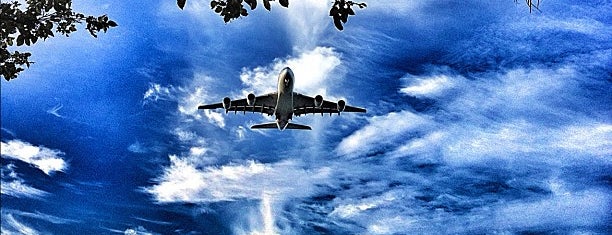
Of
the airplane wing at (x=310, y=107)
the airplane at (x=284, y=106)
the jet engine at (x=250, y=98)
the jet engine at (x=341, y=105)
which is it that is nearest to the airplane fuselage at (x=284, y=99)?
the airplane at (x=284, y=106)

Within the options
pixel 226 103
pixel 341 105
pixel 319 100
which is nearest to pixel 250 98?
pixel 226 103

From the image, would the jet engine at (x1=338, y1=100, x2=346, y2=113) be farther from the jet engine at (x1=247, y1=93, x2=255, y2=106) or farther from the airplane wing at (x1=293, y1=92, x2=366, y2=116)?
the jet engine at (x1=247, y1=93, x2=255, y2=106)

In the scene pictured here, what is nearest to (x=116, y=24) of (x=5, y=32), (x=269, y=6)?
(x=5, y=32)

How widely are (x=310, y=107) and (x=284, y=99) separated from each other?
3.04 meters

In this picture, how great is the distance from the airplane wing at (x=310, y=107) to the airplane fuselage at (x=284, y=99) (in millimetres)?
721

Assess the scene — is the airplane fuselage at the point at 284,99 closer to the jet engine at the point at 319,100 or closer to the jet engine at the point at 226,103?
the jet engine at the point at 319,100

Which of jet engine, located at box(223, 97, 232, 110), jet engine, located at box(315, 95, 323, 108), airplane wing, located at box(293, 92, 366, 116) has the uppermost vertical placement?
airplane wing, located at box(293, 92, 366, 116)

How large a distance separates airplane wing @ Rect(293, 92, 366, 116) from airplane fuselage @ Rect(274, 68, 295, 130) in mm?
721

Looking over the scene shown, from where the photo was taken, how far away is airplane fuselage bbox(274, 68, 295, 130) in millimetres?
36906

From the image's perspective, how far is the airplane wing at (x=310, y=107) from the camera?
39.6 metres

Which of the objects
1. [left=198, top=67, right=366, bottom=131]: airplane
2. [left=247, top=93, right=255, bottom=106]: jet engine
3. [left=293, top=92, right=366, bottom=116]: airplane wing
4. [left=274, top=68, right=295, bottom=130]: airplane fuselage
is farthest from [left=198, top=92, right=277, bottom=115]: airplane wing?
[left=293, top=92, right=366, bottom=116]: airplane wing

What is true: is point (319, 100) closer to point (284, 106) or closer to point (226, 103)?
point (284, 106)

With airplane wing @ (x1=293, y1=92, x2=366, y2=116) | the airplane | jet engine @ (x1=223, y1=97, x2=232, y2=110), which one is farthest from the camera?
airplane wing @ (x1=293, y1=92, x2=366, y2=116)

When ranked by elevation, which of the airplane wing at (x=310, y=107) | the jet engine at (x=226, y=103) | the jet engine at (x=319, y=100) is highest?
the airplane wing at (x=310, y=107)
